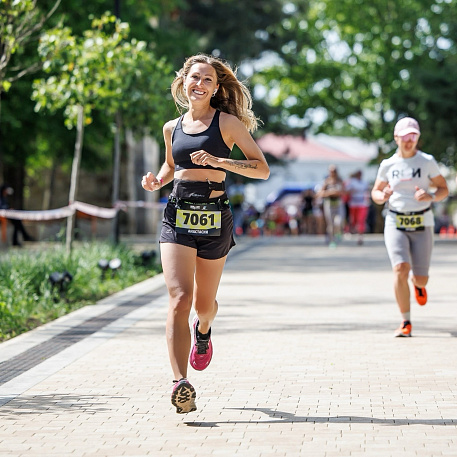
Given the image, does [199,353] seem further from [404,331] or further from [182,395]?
[404,331]

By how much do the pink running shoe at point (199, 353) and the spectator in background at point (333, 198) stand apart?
1771 centimetres

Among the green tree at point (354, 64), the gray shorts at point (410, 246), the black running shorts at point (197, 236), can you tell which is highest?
the green tree at point (354, 64)

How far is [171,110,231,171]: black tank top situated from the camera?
21.9 ft

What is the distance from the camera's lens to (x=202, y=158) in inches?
253

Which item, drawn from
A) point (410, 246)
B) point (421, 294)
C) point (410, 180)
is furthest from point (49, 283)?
point (410, 180)

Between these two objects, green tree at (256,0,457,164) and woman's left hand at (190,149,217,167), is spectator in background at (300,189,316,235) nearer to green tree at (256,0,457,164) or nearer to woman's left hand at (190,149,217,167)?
green tree at (256,0,457,164)

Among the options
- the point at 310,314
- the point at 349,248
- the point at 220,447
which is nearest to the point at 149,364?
the point at 220,447

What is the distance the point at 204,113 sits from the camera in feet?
22.5

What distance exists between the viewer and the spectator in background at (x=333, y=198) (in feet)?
82.3

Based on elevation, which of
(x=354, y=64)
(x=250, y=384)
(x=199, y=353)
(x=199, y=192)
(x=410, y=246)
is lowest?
(x=250, y=384)

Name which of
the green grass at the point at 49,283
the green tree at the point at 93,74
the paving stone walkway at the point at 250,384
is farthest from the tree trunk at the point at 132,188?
the paving stone walkway at the point at 250,384

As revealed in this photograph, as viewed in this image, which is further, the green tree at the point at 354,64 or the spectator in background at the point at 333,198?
the green tree at the point at 354,64

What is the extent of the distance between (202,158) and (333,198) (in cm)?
1911

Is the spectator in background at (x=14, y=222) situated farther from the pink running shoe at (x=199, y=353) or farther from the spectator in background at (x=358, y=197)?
the pink running shoe at (x=199, y=353)
